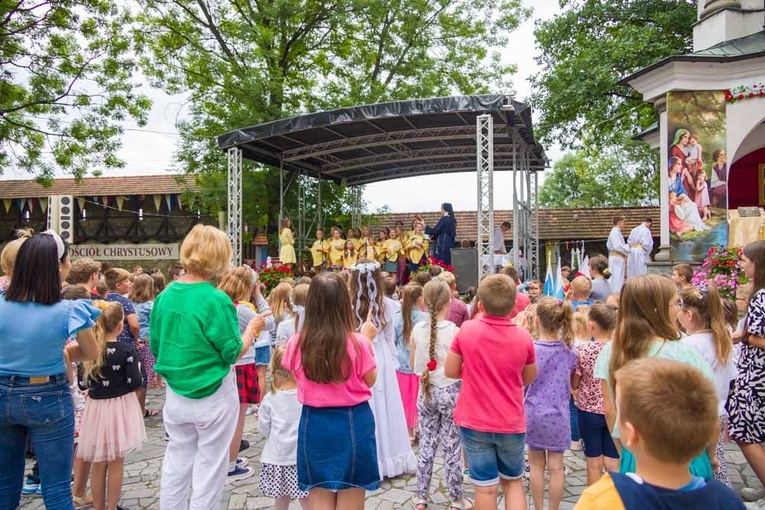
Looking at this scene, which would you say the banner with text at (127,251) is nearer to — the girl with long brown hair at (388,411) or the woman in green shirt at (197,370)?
the girl with long brown hair at (388,411)

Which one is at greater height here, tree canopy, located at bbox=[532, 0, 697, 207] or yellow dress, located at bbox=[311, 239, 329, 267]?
tree canopy, located at bbox=[532, 0, 697, 207]

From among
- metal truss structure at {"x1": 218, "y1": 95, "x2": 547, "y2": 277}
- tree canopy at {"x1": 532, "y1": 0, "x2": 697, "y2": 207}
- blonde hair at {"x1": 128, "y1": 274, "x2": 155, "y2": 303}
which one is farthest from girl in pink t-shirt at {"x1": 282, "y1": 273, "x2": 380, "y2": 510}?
tree canopy at {"x1": 532, "y1": 0, "x2": 697, "y2": 207}

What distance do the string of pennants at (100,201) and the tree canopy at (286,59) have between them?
772cm

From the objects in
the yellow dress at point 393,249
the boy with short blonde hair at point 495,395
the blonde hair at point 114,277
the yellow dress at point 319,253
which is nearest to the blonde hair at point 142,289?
the blonde hair at point 114,277

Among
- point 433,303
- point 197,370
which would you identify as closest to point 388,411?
point 433,303

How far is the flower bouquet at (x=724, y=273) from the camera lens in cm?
868

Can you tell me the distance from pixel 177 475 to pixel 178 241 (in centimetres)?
2575

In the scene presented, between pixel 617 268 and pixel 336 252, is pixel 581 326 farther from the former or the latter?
pixel 336 252

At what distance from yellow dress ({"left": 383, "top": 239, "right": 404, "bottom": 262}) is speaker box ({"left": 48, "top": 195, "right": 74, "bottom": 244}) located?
7.72 meters

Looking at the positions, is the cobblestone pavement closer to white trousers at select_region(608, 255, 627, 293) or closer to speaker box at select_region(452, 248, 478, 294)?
speaker box at select_region(452, 248, 478, 294)

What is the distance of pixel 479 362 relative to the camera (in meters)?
3.34

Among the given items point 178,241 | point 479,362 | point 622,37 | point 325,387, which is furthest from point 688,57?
point 178,241

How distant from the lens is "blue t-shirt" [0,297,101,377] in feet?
9.66

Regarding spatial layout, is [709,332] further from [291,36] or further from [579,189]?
[579,189]
